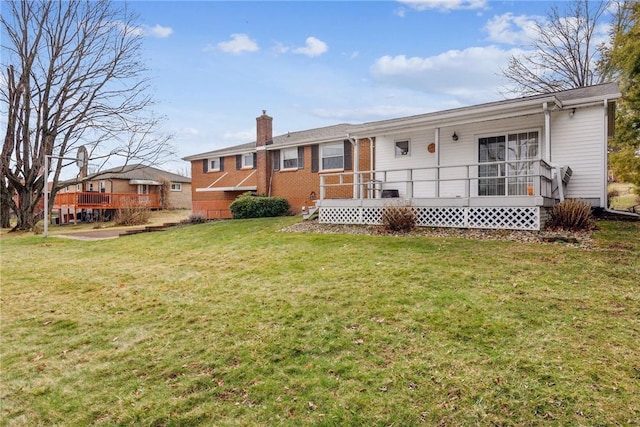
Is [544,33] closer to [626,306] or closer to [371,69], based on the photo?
[371,69]

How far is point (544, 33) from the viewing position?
25000 mm

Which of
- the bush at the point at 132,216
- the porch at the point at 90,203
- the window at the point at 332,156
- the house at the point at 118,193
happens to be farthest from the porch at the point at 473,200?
the porch at the point at 90,203

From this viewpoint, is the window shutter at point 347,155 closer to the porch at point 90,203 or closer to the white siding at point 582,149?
the white siding at point 582,149

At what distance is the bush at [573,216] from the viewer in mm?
9484

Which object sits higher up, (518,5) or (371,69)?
(518,5)

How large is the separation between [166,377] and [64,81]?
24.7 m

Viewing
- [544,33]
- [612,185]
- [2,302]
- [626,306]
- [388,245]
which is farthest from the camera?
[612,185]

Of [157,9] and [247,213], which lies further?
[247,213]

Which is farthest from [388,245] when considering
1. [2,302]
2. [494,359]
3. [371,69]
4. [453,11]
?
[371,69]

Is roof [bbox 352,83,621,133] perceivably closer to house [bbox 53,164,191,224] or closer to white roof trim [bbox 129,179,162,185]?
house [bbox 53,164,191,224]

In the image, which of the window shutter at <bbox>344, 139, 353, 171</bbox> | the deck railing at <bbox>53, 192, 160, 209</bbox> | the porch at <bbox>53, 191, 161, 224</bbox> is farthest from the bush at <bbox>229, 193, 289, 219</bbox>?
the deck railing at <bbox>53, 192, 160, 209</bbox>

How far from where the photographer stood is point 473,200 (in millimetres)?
10711

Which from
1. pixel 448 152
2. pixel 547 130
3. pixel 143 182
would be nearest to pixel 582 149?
pixel 547 130

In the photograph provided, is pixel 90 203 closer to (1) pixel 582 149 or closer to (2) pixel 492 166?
(2) pixel 492 166
